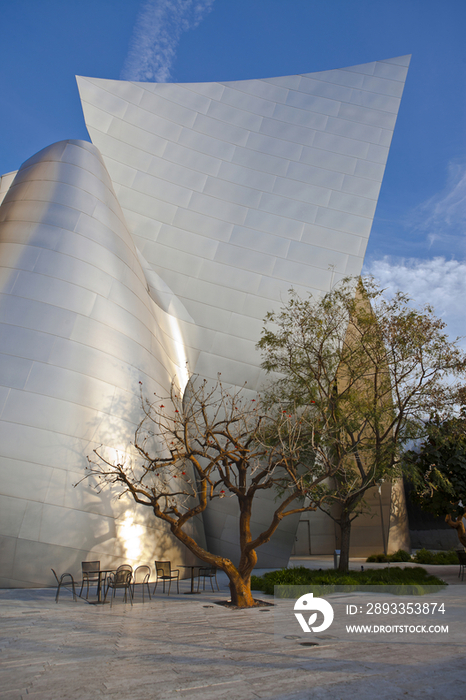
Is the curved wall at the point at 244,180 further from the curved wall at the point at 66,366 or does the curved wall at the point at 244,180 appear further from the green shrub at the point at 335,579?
the green shrub at the point at 335,579

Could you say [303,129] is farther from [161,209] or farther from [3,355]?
[3,355]

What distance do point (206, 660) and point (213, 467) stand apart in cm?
797

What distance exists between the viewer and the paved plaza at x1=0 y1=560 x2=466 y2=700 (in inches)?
149

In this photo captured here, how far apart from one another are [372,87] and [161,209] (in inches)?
496

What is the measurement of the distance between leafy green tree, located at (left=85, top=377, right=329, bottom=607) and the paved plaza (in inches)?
61.9

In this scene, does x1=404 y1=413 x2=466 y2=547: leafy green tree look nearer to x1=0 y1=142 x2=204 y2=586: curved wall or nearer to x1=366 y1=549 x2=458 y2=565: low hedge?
x1=366 y1=549 x2=458 y2=565: low hedge

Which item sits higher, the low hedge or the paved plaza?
the low hedge

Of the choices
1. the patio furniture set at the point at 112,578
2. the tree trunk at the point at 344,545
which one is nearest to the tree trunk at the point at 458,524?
the tree trunk at the point at 344,545

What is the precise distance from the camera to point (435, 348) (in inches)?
523

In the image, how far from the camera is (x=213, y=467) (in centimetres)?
1269

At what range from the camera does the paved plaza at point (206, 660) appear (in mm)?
3791

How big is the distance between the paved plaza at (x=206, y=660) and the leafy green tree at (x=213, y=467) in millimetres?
1572

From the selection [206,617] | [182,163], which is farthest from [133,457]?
[182,163]

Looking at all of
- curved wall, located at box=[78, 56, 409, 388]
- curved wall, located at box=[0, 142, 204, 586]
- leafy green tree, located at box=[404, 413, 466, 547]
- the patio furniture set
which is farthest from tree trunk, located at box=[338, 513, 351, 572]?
curved wall, located at box=[78, 56, 409, 388]
